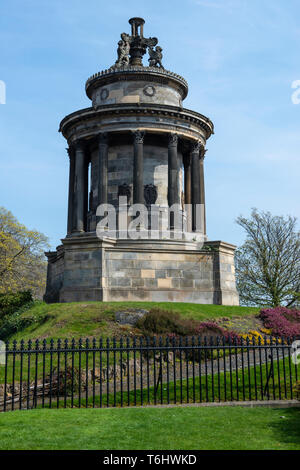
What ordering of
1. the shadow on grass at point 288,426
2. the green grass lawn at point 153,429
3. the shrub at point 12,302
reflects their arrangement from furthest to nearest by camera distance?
the shrub at point 12,302 < the shadow on grass at point 288,426 < the green grass lawn at point 153,429

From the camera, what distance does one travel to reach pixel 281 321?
894 inches

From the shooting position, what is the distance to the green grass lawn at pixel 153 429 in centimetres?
816

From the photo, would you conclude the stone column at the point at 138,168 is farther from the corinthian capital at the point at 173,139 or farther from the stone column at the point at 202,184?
the stone column at the point at 202,184

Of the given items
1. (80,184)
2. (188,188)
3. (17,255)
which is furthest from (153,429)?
(17,255)

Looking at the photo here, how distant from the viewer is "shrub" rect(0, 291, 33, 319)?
27.5 m

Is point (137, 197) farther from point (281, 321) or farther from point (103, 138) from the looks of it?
point (281, 321)

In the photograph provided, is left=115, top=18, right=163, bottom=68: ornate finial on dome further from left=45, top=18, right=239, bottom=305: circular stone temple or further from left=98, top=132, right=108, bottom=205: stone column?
left=98, top=132, right=108, bottom=205: stone column

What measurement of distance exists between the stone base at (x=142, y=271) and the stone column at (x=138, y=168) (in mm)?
4248

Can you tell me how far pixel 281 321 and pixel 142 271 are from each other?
7.66 meters

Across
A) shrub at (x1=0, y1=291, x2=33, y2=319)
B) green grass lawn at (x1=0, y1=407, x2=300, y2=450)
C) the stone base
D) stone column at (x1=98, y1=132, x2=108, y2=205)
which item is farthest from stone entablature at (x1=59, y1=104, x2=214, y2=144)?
green grass lawn at (x1=0, y1=407, x2=300, y2=450)

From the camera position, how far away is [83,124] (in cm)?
3284

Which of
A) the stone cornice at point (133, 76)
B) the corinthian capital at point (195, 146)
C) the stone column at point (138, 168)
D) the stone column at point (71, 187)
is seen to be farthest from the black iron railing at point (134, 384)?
the stone cornice at point (133, 76)
